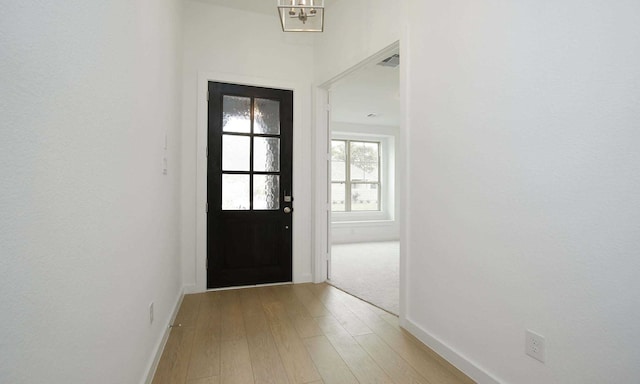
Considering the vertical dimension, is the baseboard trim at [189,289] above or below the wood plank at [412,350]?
above

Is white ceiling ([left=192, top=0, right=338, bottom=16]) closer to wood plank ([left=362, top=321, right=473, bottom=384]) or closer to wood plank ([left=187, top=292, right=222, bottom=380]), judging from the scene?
wood plank ([left=187, top=292, right=222, bottom=380])

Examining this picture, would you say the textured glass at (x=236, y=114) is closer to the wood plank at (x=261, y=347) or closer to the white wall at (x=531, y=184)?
the wood plank at (x=261, y=347)

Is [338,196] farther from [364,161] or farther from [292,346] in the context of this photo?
[292,346]

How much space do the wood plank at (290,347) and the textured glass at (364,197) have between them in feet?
16.4

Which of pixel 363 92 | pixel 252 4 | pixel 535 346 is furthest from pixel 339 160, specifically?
pixel 535 346

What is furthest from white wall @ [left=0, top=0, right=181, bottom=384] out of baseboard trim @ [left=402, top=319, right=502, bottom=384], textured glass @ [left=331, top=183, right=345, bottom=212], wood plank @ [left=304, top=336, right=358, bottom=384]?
textured glass @ [left=331, top=183, right=345, bottom=212]

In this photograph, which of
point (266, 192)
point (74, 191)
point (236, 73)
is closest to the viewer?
point (74, 191)

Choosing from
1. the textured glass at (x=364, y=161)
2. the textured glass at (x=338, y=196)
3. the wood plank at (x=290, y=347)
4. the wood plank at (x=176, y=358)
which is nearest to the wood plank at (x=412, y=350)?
the wood plank at (x=290, y=347)

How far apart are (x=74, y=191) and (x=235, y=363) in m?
1.52

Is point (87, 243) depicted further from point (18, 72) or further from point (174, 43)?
point (174, 43)

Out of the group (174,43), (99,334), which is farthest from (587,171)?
(174,43)

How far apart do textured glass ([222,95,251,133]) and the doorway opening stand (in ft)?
5.64

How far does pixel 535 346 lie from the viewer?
4.69 feet

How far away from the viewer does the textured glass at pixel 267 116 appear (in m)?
3.47
